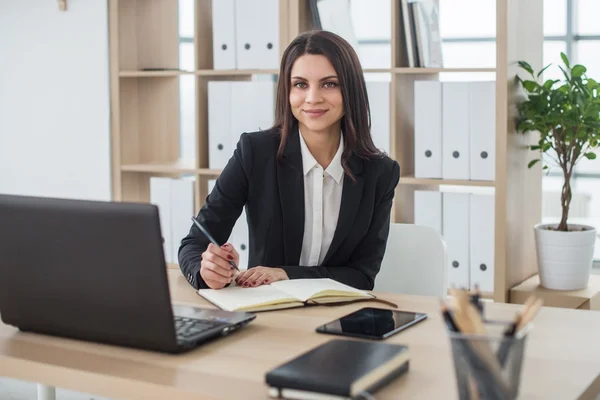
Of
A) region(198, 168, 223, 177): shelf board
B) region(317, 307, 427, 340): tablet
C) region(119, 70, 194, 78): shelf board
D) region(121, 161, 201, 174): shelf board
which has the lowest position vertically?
region(317, 307, 427, 340): tablet

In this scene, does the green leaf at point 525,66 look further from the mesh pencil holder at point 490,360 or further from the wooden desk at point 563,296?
the mesh pencil holder at point 490,360

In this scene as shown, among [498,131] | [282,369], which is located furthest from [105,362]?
[498,131]

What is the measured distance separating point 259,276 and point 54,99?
2475 mm

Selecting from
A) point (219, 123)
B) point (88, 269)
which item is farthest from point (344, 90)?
point (219, 123)

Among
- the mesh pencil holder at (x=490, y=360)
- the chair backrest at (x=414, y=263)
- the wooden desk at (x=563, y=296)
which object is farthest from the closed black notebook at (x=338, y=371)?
the wooden desk at (x=563, y=296)

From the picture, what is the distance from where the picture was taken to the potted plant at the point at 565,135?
309 cm

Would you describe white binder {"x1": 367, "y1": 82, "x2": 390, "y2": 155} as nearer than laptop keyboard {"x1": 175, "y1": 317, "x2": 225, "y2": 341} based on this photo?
No

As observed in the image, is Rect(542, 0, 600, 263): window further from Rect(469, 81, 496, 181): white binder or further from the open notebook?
the open notebook

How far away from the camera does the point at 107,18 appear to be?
12.6 ft

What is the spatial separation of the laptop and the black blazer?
2.46 feet

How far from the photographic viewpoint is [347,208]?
2234 mm

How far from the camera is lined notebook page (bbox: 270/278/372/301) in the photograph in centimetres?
176

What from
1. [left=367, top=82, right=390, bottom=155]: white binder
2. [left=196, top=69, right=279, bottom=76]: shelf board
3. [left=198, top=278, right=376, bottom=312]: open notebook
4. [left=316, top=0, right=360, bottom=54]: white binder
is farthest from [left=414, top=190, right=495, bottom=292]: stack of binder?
[left=198, top=278, right=376, bottom=312]: open notebook

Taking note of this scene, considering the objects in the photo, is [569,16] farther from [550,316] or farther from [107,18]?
[550,316]
